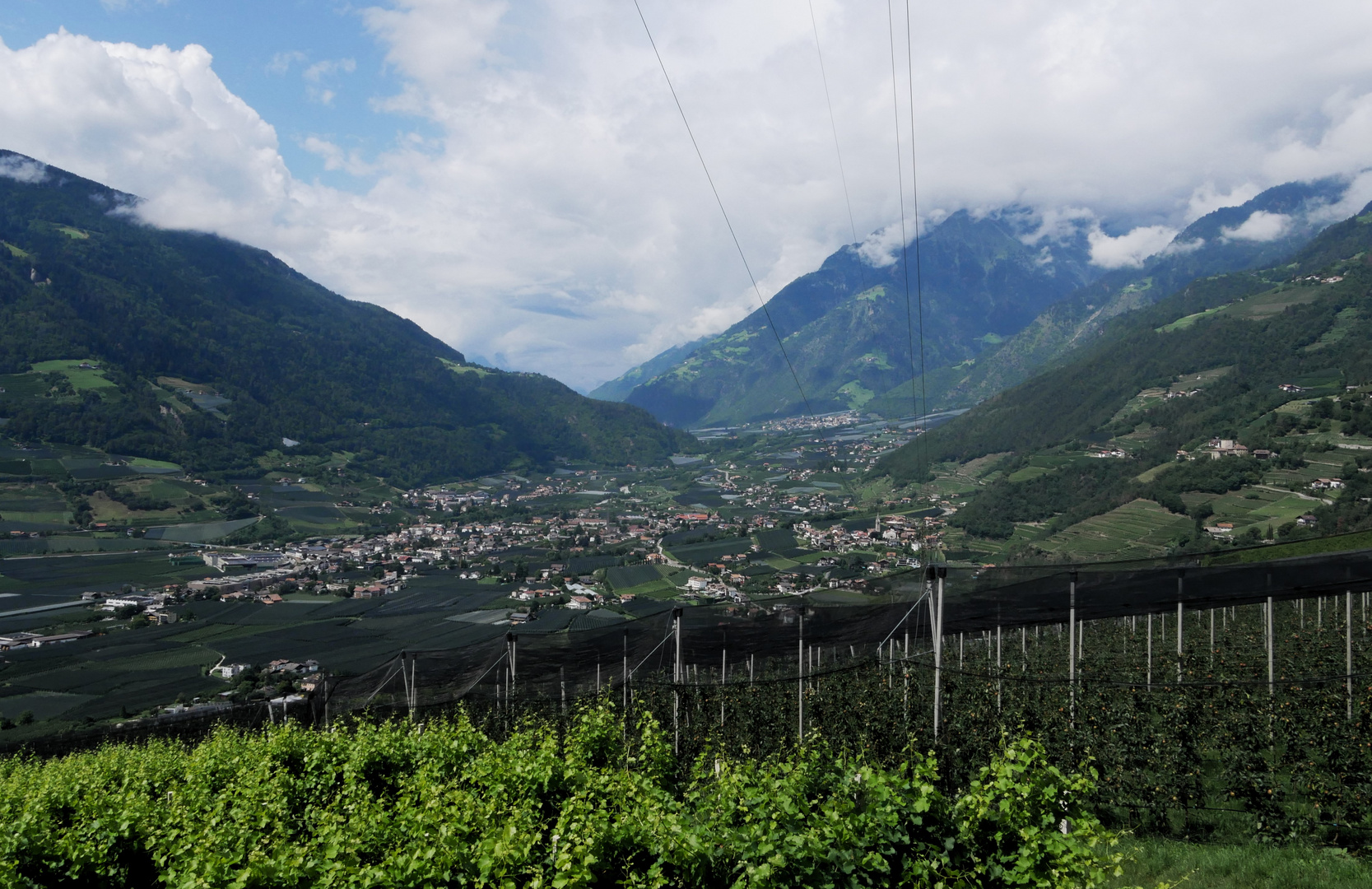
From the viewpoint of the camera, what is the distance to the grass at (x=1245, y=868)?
18.7 feet

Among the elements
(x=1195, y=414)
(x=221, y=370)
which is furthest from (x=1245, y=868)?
(x=221, y=370)

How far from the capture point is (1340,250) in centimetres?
11825

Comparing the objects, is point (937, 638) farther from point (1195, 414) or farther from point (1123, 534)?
point (1195, 414)

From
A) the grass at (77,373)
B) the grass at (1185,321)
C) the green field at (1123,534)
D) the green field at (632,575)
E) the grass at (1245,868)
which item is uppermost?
the grass at (1185,321)

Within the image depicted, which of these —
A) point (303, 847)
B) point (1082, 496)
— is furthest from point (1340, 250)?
point (303, 847)

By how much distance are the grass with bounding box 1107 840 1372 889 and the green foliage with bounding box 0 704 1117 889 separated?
4.43 ft

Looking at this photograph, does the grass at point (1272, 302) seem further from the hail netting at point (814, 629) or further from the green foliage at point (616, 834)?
the green foliage at point (616, 834)

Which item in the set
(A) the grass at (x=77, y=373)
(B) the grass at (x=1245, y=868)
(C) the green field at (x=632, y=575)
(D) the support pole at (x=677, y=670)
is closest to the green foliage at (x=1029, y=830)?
(B) the grass at (x=1245, y=868)

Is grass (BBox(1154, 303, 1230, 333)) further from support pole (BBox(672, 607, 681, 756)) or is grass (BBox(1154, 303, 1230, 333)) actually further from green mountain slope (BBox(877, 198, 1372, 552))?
support pole (BBox(672, 607, 681, 756))

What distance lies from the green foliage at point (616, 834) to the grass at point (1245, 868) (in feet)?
4.43

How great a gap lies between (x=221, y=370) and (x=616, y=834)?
155456 mm

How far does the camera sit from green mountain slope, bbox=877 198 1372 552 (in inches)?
1906

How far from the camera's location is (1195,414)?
67.2 m

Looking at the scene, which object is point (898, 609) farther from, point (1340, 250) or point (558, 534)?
point (1340, 250)
